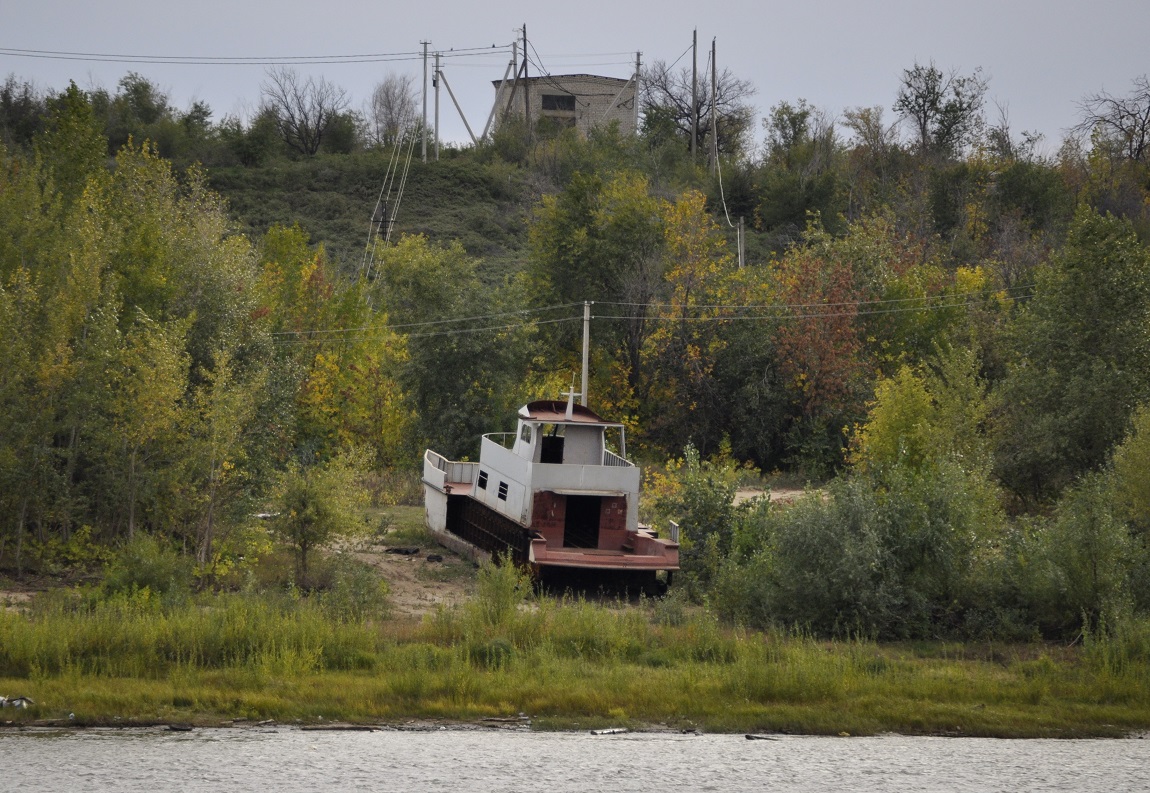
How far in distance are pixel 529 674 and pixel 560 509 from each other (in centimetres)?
1063

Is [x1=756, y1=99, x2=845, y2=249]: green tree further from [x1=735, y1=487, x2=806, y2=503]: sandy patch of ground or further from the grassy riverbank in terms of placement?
the grassy riverbank

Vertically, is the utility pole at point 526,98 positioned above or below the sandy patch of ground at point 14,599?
above

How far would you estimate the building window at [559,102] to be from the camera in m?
96.6

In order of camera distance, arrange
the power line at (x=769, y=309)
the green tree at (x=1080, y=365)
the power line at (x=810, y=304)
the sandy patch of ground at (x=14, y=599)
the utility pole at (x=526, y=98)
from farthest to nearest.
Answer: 1. the utility pole at (x=526, y=98)
2. the power line at (x=810, y=304)
3. the power line at (x=769, y=309)
4. the green tree at (x=1080, y=365)
5. the sandy patch of ground at (x=14, y=599)

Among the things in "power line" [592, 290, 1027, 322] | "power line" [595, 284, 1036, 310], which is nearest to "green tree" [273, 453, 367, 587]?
"power line" [592, 290, 1027, 322]

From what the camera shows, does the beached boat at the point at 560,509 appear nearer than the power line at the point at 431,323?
Yes

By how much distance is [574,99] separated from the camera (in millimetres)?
Result: 96562

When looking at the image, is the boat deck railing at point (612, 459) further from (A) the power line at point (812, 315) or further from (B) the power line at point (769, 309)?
(A) the power line at point (812, 315)

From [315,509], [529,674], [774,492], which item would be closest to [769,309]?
[774,492]

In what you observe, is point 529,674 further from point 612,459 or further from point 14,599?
point 612,459

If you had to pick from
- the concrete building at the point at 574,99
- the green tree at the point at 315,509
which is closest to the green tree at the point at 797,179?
the concrete building at the point at 574,99

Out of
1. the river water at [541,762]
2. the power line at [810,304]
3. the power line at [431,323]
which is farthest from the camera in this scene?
the power line at [810,304]

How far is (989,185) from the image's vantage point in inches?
2783

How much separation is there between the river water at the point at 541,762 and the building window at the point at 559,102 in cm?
8689
